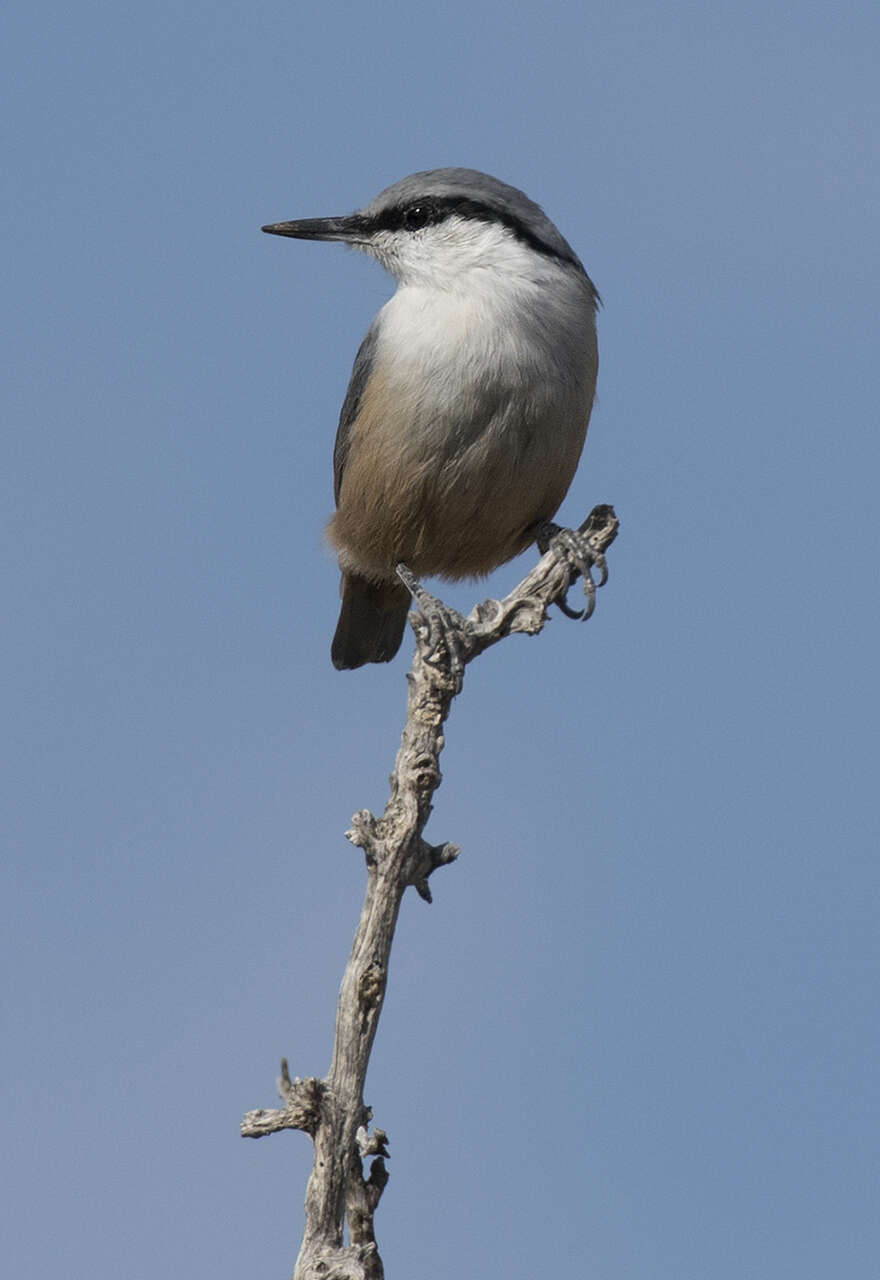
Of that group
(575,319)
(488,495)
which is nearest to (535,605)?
(488,495)

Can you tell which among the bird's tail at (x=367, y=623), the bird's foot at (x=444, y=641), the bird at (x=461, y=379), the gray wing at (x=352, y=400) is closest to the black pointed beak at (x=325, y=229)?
the bird at (x=461, y=379)

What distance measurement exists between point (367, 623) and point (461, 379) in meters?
1.73

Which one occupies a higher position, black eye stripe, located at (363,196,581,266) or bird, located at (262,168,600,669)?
black eye stripe, located at (363,196,581,266)

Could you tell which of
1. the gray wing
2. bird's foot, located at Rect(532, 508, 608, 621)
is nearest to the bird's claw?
bird's foot, located at Rect(532, 508, 608, 621)

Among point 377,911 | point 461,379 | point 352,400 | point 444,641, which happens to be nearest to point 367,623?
point 352,400

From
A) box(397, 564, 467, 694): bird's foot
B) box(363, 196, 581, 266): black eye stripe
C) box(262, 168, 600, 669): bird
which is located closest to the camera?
box(397, 564, 467, 694): bird's foot

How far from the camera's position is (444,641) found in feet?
16.8

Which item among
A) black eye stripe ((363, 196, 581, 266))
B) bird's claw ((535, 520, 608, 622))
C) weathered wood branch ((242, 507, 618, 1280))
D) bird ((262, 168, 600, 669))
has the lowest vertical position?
weathered wood branch ((242, 507, 618, 1280))

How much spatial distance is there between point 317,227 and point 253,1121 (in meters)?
3.82

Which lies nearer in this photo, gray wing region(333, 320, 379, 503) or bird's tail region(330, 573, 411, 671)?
gray wing region(333, 320, 379, 503)

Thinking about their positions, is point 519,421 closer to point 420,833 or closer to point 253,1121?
point 420,833

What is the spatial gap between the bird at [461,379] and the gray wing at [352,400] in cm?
2

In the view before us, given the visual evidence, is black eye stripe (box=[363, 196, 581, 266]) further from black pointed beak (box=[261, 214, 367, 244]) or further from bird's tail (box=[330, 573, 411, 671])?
bird's tail (box=[330, 573, 411, 671])

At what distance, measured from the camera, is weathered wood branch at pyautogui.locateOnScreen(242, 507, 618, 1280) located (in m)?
4.21
